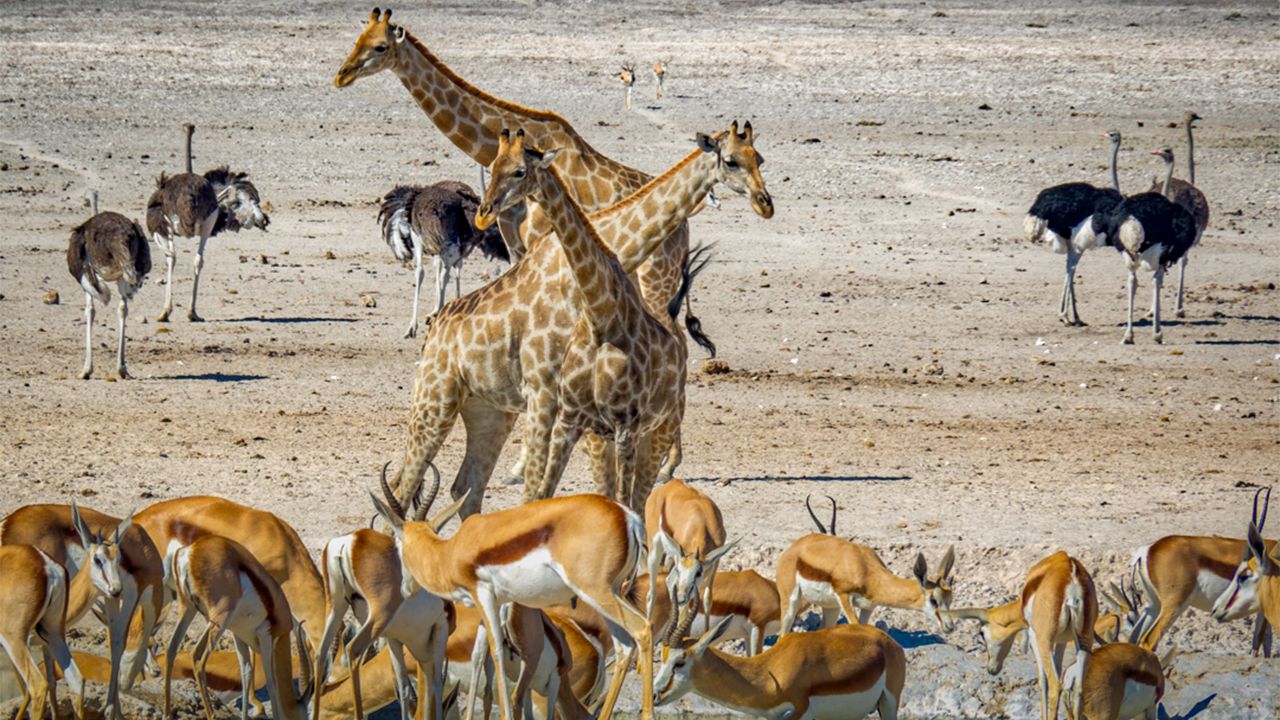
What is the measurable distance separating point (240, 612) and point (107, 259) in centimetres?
867

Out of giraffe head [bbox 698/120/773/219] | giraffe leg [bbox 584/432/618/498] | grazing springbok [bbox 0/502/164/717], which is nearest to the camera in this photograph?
grazing springbok [bbox 0/502/164/717]

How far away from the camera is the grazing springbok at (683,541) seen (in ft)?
24.3

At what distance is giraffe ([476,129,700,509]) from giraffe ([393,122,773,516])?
12 cm

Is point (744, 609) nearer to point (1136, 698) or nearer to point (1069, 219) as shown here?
point (1136, 698)

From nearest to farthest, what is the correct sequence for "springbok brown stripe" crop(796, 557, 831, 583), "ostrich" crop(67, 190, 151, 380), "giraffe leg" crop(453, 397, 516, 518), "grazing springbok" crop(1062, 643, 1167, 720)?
"grazing springbok" crop(1062, 643, 1167, 720), "springbok brown stripe" crop(796, 557, 831, 583), "giraffe leg" crop(453, 397, 516, 518), "ostrich" crop(67, 190, 151, 380)

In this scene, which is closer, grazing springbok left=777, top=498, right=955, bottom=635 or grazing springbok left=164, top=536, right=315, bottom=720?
grazing springbok left=164, top=536, right=315, bottom=720

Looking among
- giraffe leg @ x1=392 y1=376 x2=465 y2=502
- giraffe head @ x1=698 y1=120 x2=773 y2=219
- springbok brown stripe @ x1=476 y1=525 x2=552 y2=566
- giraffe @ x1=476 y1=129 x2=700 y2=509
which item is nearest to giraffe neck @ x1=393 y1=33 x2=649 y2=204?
giraffe head @ x1=698 y1=120 x2=773 y2=219

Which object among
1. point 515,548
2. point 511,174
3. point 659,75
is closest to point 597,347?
point 511,174

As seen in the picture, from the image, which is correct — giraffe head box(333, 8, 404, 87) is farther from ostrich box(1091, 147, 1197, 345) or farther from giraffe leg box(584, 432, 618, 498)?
ostrich box(1091, 147, 1197, 345)

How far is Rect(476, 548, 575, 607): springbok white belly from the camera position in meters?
7.17

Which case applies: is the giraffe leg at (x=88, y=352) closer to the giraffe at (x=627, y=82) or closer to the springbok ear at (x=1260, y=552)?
the springbok ear at (x=1260, y=552)

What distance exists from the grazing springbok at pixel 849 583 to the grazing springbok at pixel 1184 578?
3.08 feet

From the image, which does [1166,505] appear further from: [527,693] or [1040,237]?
[1040,237]

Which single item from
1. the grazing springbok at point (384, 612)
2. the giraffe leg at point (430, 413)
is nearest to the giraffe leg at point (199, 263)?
the giraffe leg at point (430, 413)
